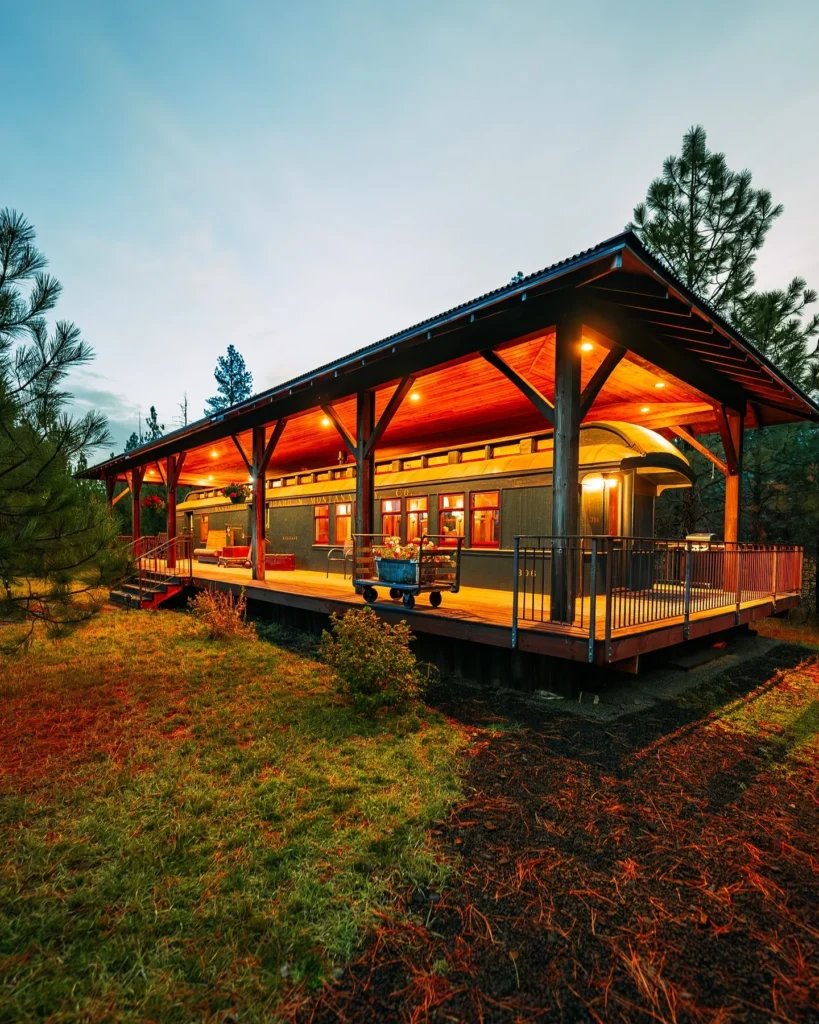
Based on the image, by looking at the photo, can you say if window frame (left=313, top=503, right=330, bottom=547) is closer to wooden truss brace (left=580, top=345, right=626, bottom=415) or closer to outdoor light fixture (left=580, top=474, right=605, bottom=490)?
outdoor light fixture (left=580, top=474, right=605, bottom=490)

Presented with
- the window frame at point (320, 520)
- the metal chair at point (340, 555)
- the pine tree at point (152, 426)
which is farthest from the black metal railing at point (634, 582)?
the pine tree at point (152, 426)

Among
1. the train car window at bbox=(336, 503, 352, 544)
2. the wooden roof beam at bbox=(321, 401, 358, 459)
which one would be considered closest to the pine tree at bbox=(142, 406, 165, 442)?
the train car window at bbox=(336, 503, 352, 544)

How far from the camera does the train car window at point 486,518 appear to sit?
9641 millimetres

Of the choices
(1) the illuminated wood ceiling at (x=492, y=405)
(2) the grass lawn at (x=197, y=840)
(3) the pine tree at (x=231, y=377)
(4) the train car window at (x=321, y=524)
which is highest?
(3) the pine tree at (x=231, y=377)

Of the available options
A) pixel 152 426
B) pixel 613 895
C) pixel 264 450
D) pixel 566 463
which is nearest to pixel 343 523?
pixel 264 450

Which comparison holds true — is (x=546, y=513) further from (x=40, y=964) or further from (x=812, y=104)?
(x=40, y=964)

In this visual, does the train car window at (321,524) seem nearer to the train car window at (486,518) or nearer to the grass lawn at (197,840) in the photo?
the train car window at (486,518)

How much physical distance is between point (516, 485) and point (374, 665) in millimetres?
5135

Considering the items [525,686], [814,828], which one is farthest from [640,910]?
[525,686]

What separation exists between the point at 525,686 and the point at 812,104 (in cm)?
963

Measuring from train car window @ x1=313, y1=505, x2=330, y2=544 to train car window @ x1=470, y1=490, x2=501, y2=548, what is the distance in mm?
5527

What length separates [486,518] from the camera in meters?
9.84

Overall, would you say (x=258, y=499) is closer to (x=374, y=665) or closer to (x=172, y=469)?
(x=172, y=469)

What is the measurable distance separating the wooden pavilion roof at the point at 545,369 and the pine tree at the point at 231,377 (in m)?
34.2
